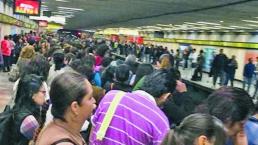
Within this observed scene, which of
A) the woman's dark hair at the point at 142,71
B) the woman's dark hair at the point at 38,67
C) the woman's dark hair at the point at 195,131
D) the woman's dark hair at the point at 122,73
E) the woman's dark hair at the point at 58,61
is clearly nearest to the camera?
the woman's dark hair at the point at 195,131

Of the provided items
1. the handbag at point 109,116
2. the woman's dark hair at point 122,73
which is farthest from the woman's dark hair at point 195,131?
the woman's dark hair at point 122,73

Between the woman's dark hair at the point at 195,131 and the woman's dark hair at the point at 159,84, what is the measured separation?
1417 mm

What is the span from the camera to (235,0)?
17719mm

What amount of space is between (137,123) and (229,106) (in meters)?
0.64

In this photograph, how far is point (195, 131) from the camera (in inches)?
78.3

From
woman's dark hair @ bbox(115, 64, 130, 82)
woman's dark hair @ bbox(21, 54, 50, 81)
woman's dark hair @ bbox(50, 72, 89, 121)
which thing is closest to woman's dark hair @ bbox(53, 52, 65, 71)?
woman's dark hair @ bbox(21, 54, 50, 81)

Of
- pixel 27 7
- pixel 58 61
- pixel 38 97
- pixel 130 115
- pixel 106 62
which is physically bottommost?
pixel 106 62

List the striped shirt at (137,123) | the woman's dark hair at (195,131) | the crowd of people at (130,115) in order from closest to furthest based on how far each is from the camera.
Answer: the woman's dark hair at (195,131) < the crowd of people at (130,115) < the striped shirt at (137,123)

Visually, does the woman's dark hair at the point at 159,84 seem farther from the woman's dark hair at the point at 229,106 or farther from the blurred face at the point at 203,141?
the blurred face at the point at 203,141

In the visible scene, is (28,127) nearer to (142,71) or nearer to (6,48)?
Answer: (142,71)

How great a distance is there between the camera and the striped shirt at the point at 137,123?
10.3 ft

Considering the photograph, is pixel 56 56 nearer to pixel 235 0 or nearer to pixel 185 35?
pixel 235 0

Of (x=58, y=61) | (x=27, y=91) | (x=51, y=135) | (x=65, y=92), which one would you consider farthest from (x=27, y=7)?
(x=51, y=135)

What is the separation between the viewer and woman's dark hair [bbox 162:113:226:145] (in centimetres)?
194
